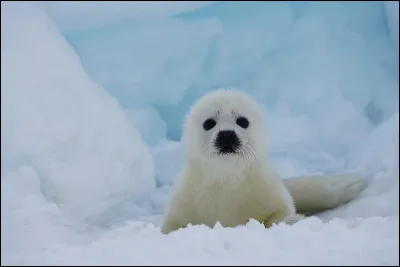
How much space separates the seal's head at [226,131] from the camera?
2.95 m

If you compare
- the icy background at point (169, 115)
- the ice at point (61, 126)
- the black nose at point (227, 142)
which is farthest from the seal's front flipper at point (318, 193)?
the ice at point (61, 126)

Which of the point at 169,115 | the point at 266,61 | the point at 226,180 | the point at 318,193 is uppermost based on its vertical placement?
the point at 266,61

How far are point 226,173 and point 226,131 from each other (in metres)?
0.26

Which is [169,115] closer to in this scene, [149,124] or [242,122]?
[149,124]

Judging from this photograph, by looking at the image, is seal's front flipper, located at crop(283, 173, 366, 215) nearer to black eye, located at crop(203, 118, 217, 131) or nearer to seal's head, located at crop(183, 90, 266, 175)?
seal's head, located at crop(183, 90, 266, 175)

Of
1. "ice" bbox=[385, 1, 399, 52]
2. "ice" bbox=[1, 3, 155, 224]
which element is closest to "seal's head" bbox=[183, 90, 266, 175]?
"ice" bbox=[1, 3, 155, 224]

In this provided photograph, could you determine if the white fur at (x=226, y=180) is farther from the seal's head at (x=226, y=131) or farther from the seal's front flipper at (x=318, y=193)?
Answer: the seal's front flipper at (x=318, y=193)

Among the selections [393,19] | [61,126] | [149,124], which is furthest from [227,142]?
[393,19]

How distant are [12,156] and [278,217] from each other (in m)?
2.42

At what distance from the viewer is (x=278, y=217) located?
2875mm

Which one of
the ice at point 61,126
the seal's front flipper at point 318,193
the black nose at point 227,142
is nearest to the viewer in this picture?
the black nose at point 227,142

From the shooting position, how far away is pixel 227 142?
2.90 meters

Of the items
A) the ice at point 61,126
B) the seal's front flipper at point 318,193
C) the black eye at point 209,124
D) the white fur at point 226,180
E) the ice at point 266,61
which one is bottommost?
the white fur at point 226,180

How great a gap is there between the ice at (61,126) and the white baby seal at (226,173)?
1658 millimetres
